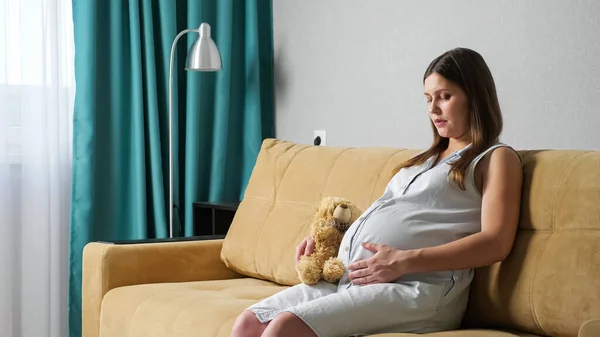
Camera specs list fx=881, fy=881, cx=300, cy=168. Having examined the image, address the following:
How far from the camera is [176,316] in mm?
2336

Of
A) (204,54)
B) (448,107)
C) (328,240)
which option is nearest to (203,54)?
(204,54)

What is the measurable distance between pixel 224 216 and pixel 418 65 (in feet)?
3.64

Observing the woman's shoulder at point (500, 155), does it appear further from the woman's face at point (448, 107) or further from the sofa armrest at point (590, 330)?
the sofa armrest at point (590, 330)

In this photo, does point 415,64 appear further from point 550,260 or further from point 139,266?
point 550,260

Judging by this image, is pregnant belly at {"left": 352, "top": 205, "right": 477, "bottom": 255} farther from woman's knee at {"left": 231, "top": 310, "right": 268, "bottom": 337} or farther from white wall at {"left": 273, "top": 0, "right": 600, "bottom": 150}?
white wall at {"left": 273, "top": 0, "right": 600, "bottom": 150}

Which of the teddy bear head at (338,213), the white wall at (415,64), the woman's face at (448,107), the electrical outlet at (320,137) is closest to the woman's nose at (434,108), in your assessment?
the woman's face at (448,107)

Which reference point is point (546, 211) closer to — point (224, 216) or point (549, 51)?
point (549, 51)

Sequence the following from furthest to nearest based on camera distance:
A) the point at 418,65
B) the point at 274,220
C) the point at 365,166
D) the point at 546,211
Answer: the point at 418,65 → the point at 274,220 → the point at 365,166 → the point at 546,211

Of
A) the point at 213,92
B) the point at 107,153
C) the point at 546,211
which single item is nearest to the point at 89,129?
the point at 107,153

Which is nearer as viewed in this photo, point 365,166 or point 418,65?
point 365,166

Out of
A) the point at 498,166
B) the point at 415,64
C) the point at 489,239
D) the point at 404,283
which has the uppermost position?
the point at 415,64

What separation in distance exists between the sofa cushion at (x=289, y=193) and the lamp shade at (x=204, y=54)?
0.60 meters

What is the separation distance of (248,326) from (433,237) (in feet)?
1.53

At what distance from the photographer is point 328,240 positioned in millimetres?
2207
